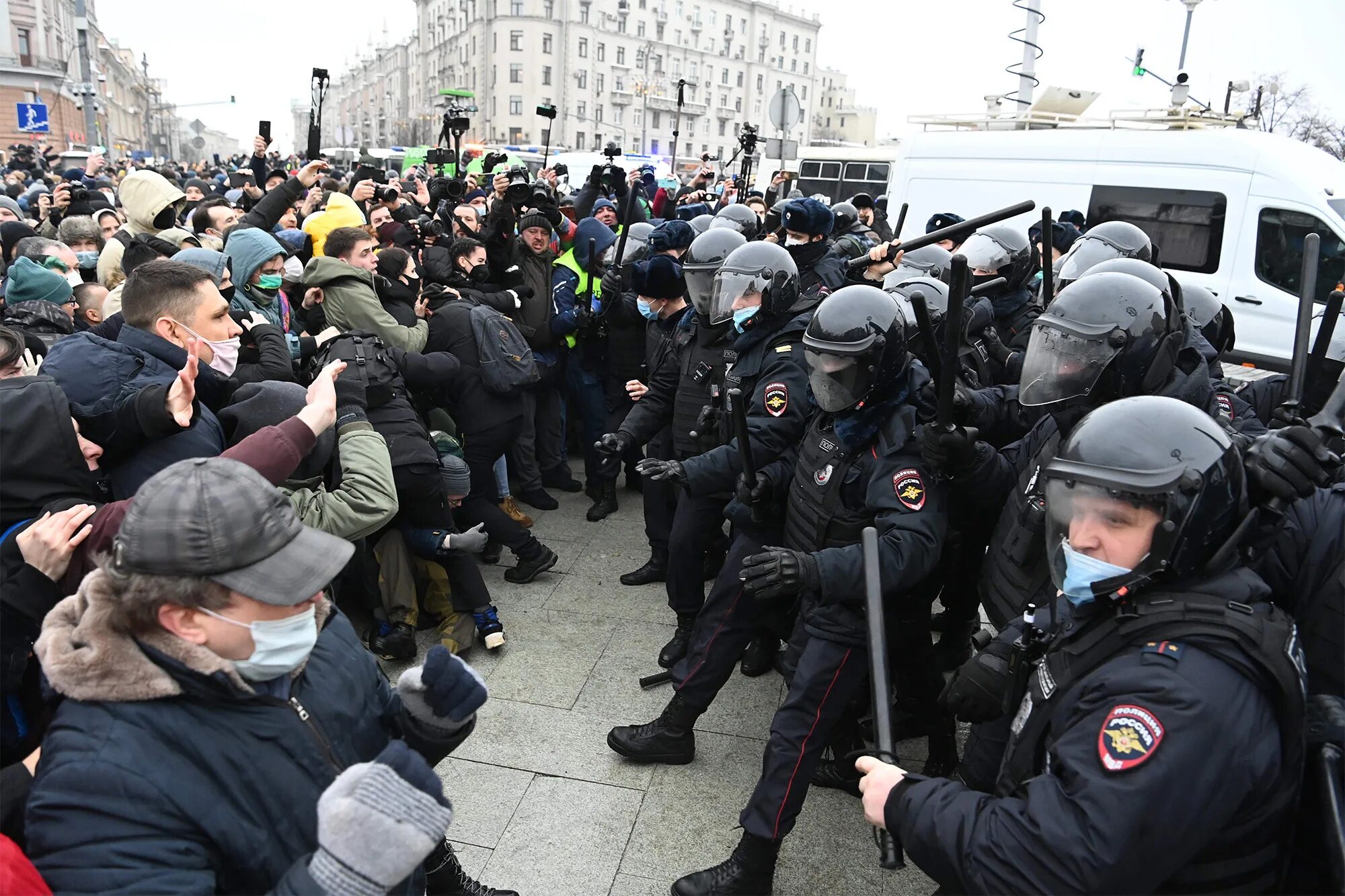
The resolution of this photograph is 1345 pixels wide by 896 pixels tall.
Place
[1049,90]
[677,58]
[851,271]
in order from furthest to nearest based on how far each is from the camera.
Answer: [677,58]
[1049,90]
[851,271]

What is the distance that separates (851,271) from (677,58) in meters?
91.9

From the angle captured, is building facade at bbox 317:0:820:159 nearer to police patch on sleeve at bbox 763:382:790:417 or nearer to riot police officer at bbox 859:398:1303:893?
police patch on sleeve at bbox 763:382:790:417

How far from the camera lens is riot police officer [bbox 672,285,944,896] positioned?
9.60ft

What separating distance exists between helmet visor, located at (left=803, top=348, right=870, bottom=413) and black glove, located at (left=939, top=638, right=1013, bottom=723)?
110cm

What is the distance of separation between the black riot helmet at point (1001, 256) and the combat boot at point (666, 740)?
3010mm

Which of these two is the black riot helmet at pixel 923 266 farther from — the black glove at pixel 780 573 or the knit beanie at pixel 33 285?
the knit beanie at pixel 33 285

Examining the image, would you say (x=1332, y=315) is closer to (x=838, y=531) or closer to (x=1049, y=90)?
(x=838, y=531)

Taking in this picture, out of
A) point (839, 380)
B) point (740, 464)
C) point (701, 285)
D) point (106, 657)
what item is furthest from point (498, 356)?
point (106, 657)

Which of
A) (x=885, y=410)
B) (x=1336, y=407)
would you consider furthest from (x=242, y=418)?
(x=1336, y=407)

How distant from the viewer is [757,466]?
3912 millimetres

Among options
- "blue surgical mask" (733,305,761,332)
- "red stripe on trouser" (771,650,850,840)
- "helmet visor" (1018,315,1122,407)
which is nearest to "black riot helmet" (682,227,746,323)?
"blue surgical mask" (733,305,761,332)

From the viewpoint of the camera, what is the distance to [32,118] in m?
17.9

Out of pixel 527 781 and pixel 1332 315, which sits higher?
pixel 1332 315

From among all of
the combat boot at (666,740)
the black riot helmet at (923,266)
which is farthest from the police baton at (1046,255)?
the combat boot at (666,740)
